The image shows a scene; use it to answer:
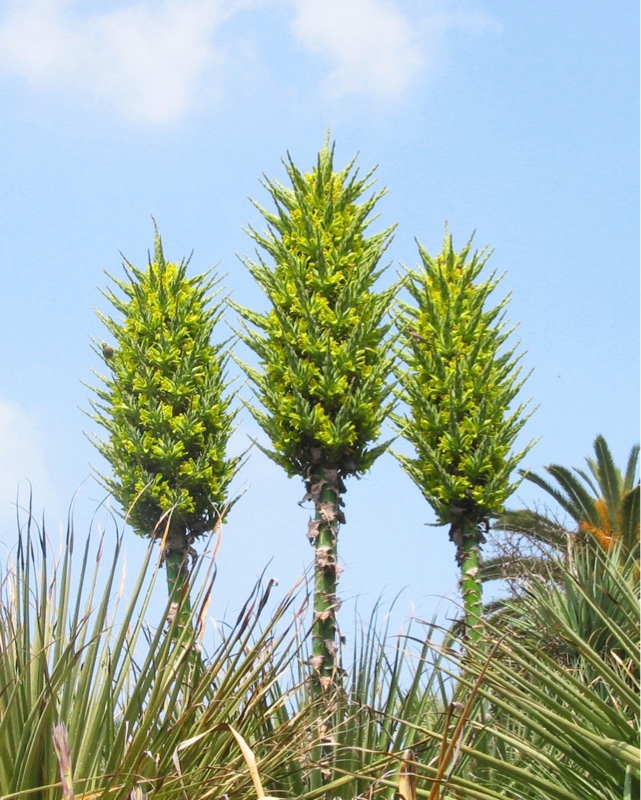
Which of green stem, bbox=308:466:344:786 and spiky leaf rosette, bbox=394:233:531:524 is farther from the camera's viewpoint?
spiky leaf rosette, bbox=394:233:531:524

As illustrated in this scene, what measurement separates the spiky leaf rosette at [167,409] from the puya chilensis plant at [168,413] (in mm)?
13

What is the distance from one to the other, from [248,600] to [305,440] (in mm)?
7148

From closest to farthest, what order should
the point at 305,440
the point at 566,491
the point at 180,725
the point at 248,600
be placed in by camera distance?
the point at 180,725 < the point at 248,600 < the point at 305,440 < the point at 566,491

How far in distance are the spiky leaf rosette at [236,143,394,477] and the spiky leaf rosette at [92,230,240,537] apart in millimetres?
2162

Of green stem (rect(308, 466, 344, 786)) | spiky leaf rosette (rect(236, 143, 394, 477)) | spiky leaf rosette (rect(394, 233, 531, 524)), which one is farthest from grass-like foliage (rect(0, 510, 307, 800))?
spiky leaf rosette (rect(394, 233, 531, 524))

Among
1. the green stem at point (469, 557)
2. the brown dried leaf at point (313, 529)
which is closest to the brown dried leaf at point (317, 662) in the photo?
the brown dried leaf at point (313, 529)

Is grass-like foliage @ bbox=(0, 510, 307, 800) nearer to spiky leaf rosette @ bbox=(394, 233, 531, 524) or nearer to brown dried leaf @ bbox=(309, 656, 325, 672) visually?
brown dried leaf @ bbox=(309, 656, 325, 672)

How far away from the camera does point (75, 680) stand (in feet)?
13.3

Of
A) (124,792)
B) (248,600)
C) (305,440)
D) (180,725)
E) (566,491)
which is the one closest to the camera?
(124,792)

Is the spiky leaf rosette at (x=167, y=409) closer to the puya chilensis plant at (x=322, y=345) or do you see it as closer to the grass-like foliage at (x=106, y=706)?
the puya chilensis plant at (x=322, y=345)

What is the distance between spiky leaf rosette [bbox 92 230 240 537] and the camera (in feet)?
46.6

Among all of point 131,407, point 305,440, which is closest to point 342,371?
point 305,440

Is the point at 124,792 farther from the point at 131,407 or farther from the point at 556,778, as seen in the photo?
the point at 131,407

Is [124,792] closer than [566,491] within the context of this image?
Yes
